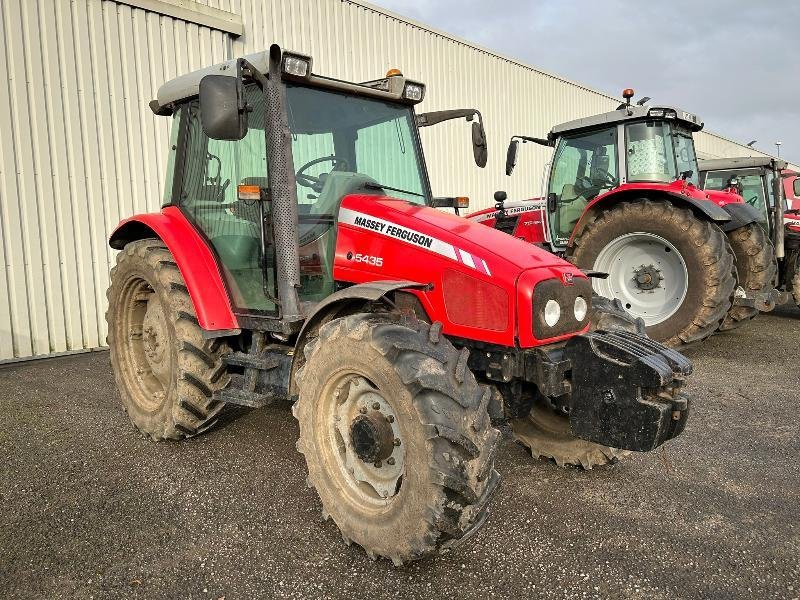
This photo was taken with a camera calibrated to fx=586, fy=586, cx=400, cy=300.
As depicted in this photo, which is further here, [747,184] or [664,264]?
[747,184]

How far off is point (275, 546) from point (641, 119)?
5.97m

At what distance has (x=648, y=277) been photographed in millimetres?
6219

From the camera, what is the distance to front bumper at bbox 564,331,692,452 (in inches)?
92.9

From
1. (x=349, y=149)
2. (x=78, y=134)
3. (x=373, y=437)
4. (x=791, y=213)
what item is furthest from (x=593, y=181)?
(x=78, y=134)

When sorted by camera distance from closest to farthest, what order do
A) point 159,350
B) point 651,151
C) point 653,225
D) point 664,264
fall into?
point 159,350, point 653,225, point 664,264, point 651,151

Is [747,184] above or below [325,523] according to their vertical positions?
above

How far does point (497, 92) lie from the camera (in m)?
12.2

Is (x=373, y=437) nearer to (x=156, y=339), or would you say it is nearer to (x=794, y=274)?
(x=156, y=339)

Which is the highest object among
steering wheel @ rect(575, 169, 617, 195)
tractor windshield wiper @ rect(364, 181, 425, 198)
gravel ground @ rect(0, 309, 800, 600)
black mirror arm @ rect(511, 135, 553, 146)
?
black mirror arm @ rect(511, 135, 553, 146)

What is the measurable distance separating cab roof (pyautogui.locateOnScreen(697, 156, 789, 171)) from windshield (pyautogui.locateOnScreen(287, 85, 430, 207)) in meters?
7.07

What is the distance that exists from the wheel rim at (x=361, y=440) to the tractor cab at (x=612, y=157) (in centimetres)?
430

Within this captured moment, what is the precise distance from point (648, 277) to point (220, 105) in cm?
504

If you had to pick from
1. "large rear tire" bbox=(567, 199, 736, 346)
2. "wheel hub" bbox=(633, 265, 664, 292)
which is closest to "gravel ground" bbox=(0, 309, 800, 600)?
"large rear tire" bbox=(567, 199, 736, 346)

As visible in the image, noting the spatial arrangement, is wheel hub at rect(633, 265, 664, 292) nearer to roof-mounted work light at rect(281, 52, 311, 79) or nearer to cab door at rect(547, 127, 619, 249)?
cab door at rect(547, 127, 619, 249)
